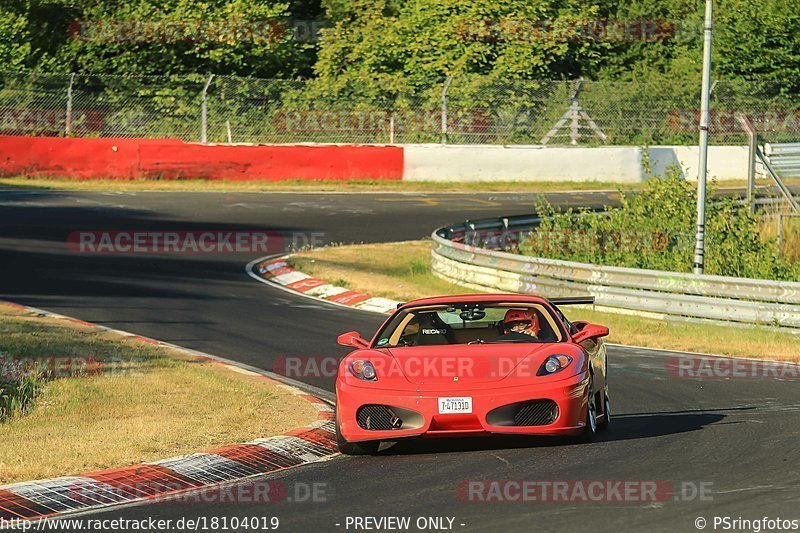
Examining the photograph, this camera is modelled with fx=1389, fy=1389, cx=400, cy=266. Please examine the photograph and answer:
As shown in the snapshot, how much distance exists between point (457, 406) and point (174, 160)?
28.2 meters

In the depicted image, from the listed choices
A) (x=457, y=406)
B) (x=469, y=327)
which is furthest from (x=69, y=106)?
(x=457, y=406)

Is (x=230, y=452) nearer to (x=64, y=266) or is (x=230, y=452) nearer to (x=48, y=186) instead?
(x=64, y=266)

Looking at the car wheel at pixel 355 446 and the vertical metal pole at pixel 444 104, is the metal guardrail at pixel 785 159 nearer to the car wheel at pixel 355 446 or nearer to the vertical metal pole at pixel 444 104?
the vertical metal pole at pixel 444 104

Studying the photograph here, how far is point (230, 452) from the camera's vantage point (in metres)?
10.3

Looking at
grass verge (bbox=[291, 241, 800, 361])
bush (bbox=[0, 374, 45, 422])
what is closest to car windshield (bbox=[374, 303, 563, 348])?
bush (bbox=[0, 374, 45, 422])

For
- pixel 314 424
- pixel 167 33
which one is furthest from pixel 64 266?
pixel 167 33

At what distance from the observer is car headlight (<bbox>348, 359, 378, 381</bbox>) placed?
1046 cm

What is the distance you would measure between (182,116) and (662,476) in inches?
1219

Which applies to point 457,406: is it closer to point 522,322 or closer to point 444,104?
point 522,322

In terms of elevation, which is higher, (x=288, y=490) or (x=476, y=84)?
(x=476, y=84)

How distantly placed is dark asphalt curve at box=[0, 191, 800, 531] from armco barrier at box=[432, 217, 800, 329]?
2.37 metres

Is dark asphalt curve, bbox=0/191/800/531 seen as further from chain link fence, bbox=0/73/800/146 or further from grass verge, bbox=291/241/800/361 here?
chain link fence, bbox=0/73/800/146

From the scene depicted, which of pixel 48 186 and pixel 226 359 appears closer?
pixel 226 359

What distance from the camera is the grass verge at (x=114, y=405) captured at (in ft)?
33.1
